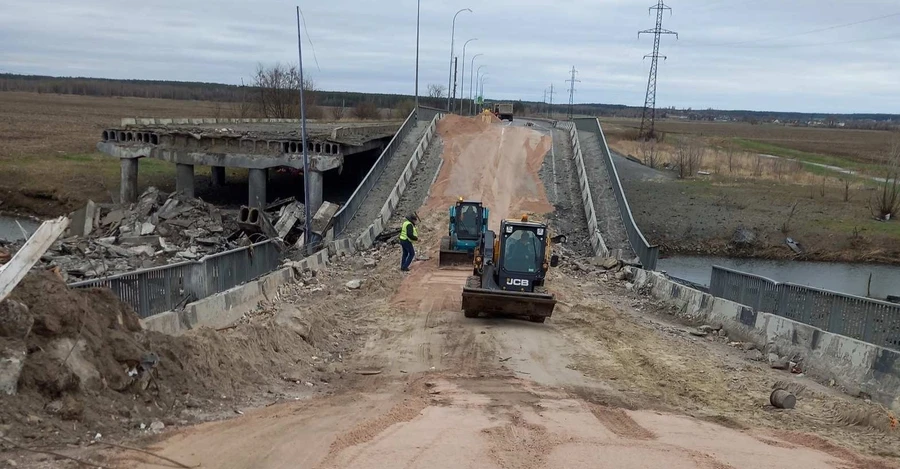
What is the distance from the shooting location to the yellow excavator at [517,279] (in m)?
15.6

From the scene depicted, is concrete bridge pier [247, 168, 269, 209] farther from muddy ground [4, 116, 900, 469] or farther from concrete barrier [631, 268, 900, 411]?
concrete barrier [631, 268, 900, 411]

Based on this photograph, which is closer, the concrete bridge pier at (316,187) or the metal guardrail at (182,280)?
the metal guardrail at (182,280)

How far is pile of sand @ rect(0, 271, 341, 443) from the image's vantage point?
7848 millimetres

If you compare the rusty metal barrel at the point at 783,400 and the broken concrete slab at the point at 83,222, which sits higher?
the rusty metal barrel at the point at 783,400

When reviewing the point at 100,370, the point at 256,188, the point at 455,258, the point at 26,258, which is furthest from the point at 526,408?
the point at 256,188

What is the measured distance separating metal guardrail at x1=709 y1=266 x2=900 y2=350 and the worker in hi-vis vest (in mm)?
7718

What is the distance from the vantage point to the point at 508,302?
15.8 meters

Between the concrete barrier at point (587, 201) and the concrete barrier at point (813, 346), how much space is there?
282 inches

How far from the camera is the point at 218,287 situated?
1662cm

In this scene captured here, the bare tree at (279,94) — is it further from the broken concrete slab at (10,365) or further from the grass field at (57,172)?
the broken concrete slab at (10,365)

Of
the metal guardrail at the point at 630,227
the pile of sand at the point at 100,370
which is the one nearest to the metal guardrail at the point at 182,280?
the pile of sand at the point at 100,370

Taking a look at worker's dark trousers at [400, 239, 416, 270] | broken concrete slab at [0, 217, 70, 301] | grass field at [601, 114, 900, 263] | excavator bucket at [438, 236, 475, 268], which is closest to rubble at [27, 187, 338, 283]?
worker's dark trousers at [400, 239, 416, 270]

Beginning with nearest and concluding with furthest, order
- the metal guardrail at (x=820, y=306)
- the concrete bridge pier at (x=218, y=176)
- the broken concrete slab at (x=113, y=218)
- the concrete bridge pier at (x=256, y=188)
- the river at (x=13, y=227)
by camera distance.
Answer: the metal guardrail at (x=820, y=306) → the broken concrete slab at (x=113, y=218) → the river at (x=13, y=227) → the concrete bridge pier at (x=256, y=188) → the concrete bridge pier at (x=218, y=176)

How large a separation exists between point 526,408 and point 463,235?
1239cm
